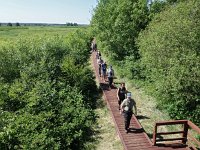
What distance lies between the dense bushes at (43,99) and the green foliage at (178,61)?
16.8ft

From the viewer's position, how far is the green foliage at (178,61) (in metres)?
17.9

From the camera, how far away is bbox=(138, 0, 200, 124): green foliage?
17.9 m

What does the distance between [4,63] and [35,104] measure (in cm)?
1036

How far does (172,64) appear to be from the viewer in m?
19.0

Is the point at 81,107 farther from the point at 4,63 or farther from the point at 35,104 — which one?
the point at 4,63

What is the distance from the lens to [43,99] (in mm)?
19016

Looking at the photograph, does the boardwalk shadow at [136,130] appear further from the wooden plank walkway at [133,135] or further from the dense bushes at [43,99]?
the dense bushes at [43,99]

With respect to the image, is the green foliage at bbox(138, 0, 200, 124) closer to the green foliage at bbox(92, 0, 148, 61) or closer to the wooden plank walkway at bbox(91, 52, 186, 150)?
the wooden plank walkway at bbox(91, 52, 186, 150)

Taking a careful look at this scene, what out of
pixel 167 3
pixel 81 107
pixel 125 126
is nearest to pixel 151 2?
pixel 167 3

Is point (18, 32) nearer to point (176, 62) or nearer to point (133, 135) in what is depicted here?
point (176, 62)

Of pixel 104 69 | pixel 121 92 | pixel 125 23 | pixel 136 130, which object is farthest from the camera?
pixel 125 23

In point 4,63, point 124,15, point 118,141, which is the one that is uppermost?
point 124,15

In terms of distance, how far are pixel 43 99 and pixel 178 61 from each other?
8.45 metres

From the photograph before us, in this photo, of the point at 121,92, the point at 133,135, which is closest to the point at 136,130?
the point at 133,135
